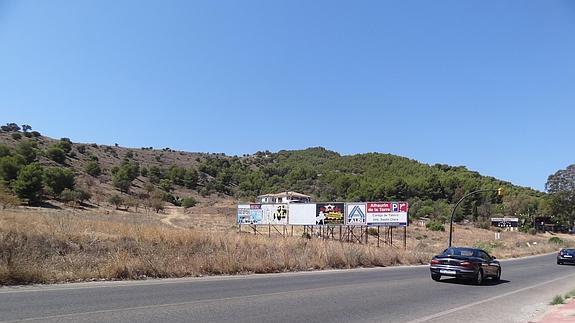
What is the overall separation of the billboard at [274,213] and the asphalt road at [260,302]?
39.1m

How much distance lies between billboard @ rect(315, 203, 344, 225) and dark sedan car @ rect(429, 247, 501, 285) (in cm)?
3197

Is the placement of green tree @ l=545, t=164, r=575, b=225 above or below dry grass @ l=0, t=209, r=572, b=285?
above

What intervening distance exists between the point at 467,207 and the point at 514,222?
679 inches

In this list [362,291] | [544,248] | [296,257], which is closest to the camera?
[362,291]

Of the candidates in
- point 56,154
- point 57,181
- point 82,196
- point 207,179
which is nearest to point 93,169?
point 56,154

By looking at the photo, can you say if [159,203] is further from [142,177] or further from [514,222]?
[514,222]

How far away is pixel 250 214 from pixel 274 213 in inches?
142

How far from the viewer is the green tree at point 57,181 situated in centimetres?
7338

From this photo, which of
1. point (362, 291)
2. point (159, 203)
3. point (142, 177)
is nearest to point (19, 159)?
point (159, 203)

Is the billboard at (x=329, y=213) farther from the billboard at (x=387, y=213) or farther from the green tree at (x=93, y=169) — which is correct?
the green tree at (x=93, y=169)

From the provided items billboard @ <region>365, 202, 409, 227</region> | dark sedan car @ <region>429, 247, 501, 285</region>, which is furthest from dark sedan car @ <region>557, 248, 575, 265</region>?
dark sedan car @ <region>429, 247, 501, 285</region>

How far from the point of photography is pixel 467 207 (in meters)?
160

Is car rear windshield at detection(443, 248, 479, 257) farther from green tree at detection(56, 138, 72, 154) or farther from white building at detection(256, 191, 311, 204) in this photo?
green tree at detection(56, 138, 72, 154)

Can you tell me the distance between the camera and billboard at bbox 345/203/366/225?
54.2 meters
